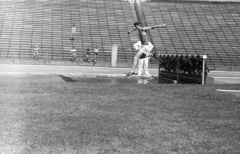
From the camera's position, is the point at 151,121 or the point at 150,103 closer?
the point at 151,121

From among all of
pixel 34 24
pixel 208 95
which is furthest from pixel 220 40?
pixel 208 95

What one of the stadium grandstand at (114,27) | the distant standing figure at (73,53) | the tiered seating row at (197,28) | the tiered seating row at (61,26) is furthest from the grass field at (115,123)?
the tiered seating row at (197,28)

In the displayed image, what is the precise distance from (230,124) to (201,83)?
28.2ft

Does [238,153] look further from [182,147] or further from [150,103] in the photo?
[150,103]

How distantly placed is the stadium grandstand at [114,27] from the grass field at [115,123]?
2556cm

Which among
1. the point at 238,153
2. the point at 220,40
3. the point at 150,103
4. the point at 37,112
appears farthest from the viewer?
the point at 220,40

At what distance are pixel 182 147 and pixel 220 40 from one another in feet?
117

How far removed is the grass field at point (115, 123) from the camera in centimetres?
472

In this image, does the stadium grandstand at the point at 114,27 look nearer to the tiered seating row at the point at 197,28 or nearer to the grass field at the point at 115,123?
the tiered seating row at the point at 197,28

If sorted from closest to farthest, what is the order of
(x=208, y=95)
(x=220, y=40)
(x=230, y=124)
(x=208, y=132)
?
1. (x=208, y=132)
2. (x=230, y=124)
3. (x=208, y=95)
4. (x=220, y=40)

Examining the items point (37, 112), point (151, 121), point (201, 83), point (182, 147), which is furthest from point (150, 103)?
point (201, 83)

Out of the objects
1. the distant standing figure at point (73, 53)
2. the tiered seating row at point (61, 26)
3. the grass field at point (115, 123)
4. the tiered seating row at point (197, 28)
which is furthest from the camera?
the tiered seating row at point (197, 28)

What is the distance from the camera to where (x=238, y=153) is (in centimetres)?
460

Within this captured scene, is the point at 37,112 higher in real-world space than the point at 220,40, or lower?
lower
